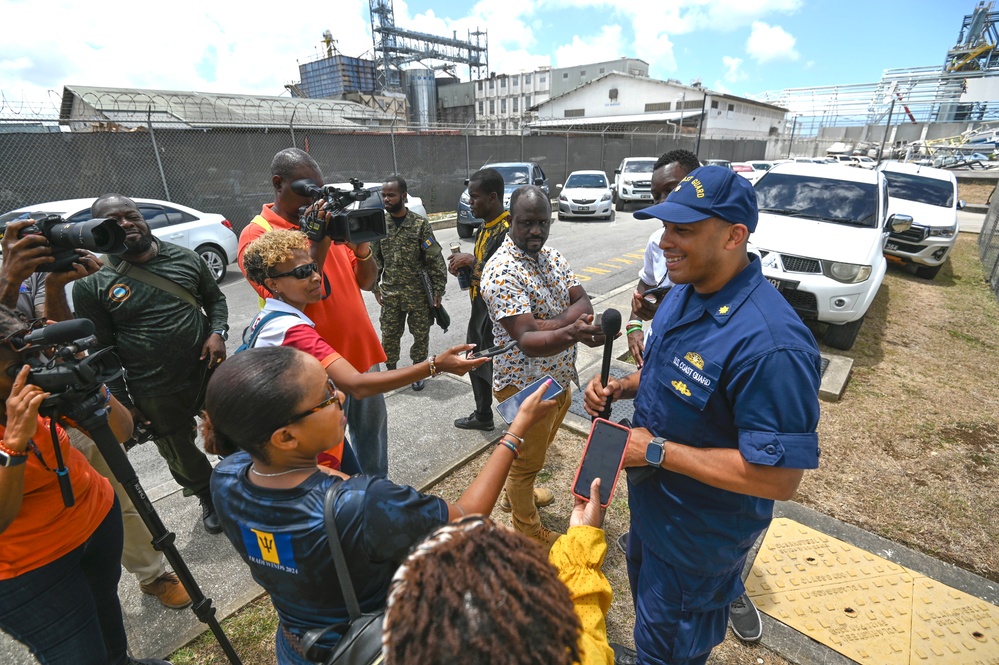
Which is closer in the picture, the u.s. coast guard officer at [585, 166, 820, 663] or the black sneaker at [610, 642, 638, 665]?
the u.s. coast guard officer at [585, 166, 820, 663]

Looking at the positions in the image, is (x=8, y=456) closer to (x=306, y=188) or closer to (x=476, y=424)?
(x=306, y=188)

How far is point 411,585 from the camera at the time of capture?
0.83m

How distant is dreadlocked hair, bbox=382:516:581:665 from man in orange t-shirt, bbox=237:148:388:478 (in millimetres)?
1966

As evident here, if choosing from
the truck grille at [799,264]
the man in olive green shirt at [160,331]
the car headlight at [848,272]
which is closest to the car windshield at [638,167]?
the truck grille at [799,264]

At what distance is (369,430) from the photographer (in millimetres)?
3043

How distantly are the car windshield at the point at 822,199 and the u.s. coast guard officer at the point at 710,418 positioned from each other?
592 cm

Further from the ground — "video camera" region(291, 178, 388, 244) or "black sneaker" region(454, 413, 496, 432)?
"video camera" region(291, 178, 388, 244)

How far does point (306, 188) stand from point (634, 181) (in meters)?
15.9

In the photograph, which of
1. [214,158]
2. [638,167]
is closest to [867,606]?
[214,158]

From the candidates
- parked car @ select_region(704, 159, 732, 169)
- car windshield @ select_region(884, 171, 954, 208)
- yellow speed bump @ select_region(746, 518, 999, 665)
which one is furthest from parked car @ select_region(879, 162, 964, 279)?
yellow speed bump @ select_region(746, 518, 999, 665)

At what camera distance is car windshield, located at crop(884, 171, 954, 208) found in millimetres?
9734

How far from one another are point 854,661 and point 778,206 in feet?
20.0

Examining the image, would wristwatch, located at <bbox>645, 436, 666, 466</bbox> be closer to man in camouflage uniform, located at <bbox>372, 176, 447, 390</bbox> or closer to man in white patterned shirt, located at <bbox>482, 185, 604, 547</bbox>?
man in white patterned shirt, located at <bbox>482, 185, 604, 547</bbox>

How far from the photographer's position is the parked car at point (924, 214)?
336 inches
